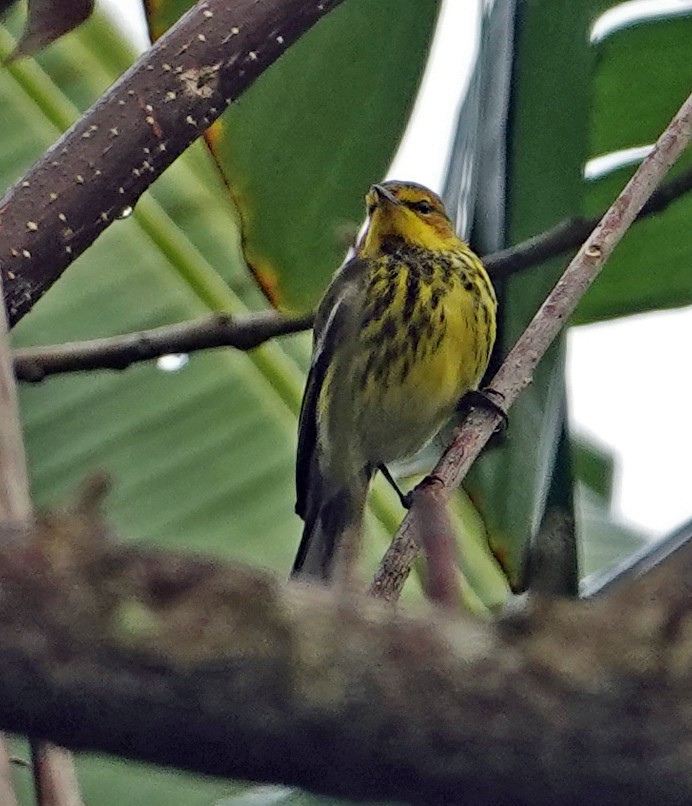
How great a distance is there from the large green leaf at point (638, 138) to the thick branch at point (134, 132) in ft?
2.78

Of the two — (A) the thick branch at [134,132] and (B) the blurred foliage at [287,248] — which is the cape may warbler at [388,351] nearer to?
(B) the blurred foliage at [287,248]

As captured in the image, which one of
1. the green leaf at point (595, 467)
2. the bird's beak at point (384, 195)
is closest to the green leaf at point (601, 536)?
the green leaf at point (595, 467)

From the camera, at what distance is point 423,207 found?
312 cm

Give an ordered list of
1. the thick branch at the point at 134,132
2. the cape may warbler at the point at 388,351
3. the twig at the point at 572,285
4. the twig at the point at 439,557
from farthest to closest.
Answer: the cape may warbler at the point at 388,351 → the twig at the point at 572,285 → the thick branch at the point at 134,132 → the twig at the point at 439,557

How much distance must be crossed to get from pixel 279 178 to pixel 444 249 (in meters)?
0.84

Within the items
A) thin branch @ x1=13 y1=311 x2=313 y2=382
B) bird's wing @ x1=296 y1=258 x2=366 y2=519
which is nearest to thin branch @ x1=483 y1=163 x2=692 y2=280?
thin branch @ x1=13 y1=311 x2=313 y2=382

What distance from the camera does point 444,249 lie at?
119 inches

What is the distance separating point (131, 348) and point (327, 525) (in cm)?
101

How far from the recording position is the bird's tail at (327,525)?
2549 millimetres

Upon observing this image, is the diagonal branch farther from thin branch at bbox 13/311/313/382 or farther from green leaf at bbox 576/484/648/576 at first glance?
green leaf at bbox 576/484/648/576

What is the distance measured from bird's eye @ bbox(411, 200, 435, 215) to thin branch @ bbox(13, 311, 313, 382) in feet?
4.21

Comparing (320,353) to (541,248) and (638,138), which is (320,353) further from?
(541,248)

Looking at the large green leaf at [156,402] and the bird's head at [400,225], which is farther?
the bird's head at [400,225]

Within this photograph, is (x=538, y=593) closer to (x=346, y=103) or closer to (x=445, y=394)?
(x=346, y=103)
